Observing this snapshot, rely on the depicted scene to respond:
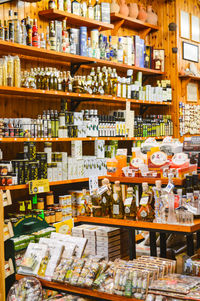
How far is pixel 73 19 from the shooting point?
5.13 metres

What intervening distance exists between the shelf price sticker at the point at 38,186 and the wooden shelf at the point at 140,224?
1.58 meters

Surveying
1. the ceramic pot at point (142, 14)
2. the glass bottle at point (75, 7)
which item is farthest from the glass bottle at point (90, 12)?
the ceramic pot at point (142, 14)

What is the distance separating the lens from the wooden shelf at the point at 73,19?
16.0ft

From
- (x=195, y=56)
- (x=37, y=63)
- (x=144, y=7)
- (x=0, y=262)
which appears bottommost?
(x=0, y=262)

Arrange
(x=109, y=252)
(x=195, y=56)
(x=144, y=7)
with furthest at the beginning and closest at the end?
(x=195, y=56) < (x=144, y=7) < (x=109, y=252)

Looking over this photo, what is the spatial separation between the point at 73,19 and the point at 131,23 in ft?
4.81

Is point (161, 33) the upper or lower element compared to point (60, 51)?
upper

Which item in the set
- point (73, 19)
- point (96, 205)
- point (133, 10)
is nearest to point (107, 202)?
point (96, 205)

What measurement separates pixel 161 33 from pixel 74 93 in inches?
109

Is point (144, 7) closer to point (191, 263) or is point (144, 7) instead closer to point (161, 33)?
point (161, 33)

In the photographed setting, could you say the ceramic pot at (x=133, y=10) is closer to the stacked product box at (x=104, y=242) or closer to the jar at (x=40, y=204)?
the jar at (x=40, y=204)

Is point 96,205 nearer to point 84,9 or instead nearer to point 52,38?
point 52,38

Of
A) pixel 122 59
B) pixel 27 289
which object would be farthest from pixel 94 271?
pixel 122 59

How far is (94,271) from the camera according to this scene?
232cm
